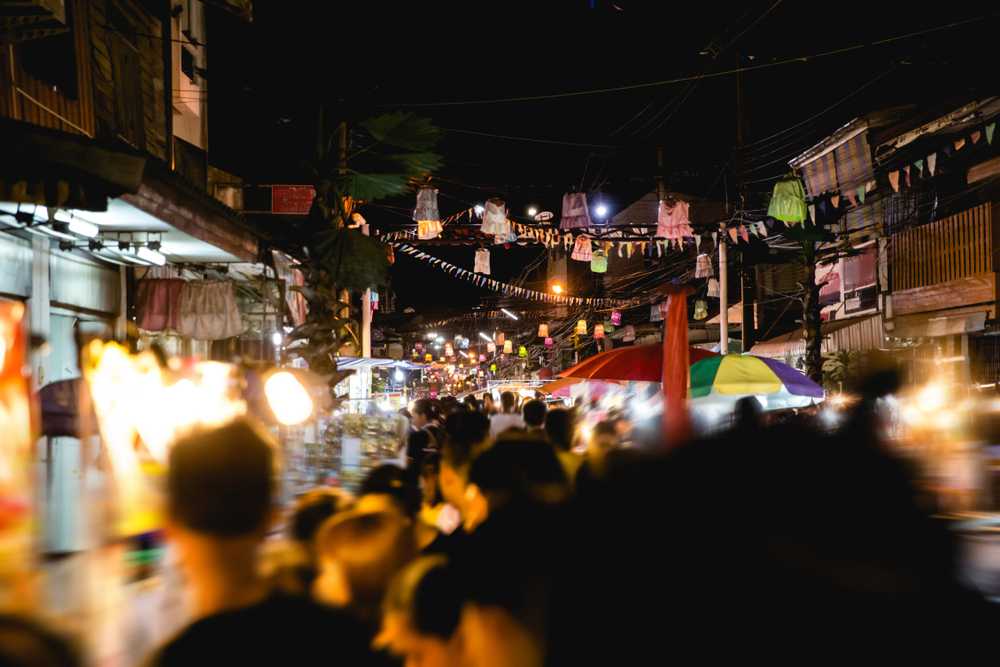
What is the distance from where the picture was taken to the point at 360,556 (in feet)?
11.2

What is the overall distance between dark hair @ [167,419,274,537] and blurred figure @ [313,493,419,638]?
1.25 metres

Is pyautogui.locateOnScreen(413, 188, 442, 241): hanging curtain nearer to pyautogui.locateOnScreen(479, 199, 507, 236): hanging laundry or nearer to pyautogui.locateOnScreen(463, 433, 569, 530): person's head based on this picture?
pyautogui.locateOnScreen(479, 199, 507, 236): hanging laundry

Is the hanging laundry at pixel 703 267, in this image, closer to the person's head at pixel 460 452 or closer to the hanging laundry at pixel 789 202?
the hanging laundry at pixel 789 202

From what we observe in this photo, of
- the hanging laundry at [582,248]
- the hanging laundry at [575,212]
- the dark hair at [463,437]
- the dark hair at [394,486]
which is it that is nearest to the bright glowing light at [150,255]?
the dark hair at [463,437]

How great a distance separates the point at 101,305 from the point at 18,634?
11721 mm

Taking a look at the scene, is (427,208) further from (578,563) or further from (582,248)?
(578,563)

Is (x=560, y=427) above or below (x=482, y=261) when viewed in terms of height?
below

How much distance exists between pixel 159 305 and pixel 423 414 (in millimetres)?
5170

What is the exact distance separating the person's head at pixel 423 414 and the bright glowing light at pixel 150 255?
4534 mm

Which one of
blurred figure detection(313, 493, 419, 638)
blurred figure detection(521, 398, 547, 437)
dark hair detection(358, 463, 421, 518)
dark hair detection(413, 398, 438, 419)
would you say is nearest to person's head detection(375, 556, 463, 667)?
blurred figure detection(313, 493, 419, 638)

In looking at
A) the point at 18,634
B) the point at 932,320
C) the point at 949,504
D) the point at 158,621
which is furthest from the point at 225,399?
the point at 932,320

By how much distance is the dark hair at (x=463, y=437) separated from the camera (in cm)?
533

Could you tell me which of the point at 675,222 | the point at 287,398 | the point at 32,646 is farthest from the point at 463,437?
the point at 675,222

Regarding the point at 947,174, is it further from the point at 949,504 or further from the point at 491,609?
the point at 491,609
